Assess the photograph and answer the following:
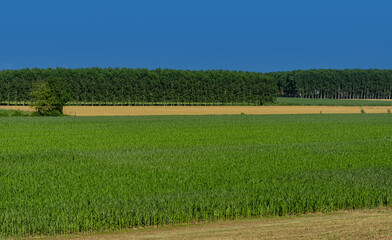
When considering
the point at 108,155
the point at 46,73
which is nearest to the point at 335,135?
the point at 108,155

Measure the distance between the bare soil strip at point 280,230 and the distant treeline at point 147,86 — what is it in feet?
369

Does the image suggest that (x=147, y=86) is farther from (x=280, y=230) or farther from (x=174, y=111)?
(x=280, y=230)

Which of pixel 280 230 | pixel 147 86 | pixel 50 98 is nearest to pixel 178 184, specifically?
pixel 280 230

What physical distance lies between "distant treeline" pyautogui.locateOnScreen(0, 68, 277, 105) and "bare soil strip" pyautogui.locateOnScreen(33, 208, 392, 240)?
369 feet

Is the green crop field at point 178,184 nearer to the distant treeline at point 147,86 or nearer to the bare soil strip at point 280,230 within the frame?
the bare soil strip at point 280,230

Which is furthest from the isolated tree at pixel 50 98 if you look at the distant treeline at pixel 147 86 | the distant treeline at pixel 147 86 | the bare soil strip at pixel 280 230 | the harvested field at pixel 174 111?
the bare soil strip at pixel 280 230

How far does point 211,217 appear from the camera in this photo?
12141 millimetres

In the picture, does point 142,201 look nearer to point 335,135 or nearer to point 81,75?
point 335,135

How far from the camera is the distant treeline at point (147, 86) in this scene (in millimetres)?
121500

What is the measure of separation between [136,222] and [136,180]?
192 inches

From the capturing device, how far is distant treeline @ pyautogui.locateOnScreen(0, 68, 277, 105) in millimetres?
121500

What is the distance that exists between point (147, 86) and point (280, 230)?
11780 cm

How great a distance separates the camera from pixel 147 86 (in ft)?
417

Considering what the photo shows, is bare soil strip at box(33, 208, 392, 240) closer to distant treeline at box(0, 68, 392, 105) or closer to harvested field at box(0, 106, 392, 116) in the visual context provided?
harvested field at box(0, 106, 392, 116)
